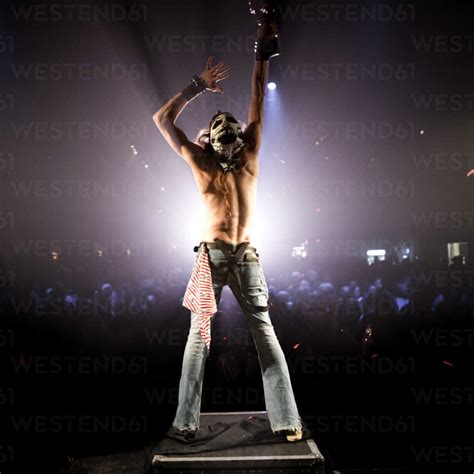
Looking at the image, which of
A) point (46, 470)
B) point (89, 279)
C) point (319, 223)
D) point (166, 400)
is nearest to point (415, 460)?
point (166, 400)

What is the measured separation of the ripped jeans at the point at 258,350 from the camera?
321 centimetres

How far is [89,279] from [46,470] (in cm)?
792

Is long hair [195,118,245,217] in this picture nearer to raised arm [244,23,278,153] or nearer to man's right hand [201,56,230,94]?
raised arm [244,23,278,153]

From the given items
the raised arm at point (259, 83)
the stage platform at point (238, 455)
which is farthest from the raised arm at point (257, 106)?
the stage platform at point (238, 455)

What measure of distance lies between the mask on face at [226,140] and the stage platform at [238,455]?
230 cm

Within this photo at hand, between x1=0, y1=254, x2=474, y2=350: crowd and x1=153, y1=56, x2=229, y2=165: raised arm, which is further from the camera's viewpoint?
x1=0, y1=254, x2=474, y2=350: crowd

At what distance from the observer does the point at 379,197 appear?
2250cm

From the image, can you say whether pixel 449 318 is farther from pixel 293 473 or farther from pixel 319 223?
pixel 319 223

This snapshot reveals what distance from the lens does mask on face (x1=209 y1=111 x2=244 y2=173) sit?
134 inches

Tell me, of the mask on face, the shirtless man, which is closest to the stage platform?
the shirtless man

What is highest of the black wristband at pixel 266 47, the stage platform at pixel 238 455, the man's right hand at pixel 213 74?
the black wristband at pixel 266 47

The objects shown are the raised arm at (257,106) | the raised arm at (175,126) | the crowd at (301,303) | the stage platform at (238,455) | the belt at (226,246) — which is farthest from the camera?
the crowd at (301,303)

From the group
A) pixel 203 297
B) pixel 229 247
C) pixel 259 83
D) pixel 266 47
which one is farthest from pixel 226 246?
pixel 266 47

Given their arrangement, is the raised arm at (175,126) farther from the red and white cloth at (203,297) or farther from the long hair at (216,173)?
the red and white cloth at (203,297)
